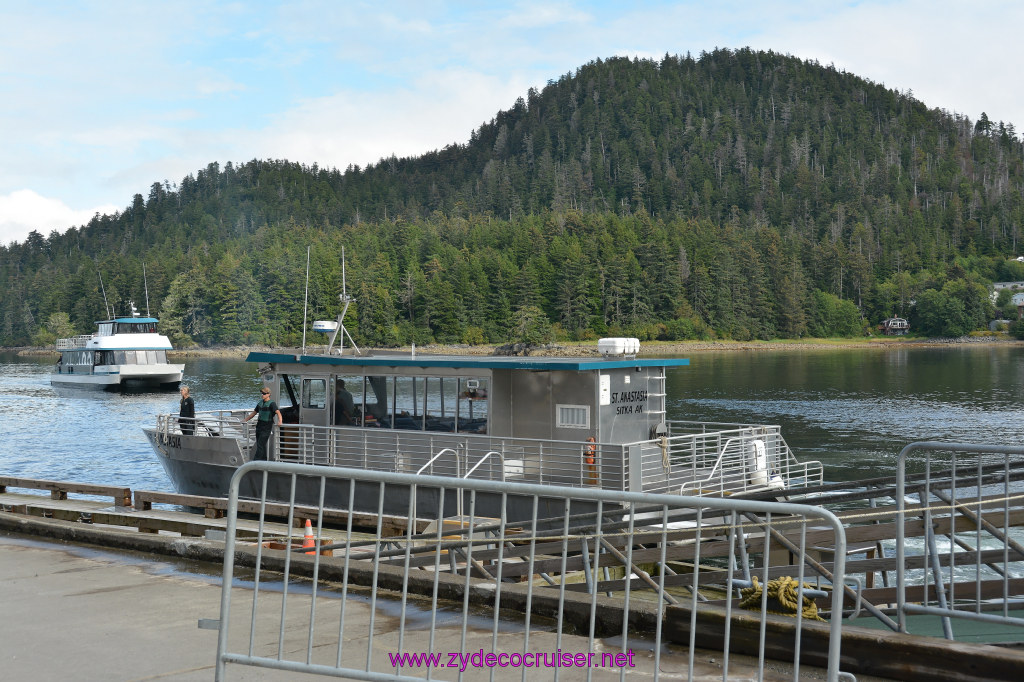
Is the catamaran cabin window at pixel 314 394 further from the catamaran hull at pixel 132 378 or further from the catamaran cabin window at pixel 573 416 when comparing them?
the catamaran hull at pixel 132 378

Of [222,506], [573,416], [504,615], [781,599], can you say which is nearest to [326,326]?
[573,416]

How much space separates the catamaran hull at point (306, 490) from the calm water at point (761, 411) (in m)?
8.28

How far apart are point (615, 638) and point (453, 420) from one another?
10.9 m

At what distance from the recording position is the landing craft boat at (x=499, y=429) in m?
16.0

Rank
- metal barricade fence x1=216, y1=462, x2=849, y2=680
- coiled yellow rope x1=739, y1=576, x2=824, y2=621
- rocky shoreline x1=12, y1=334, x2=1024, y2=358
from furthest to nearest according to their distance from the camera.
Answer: rocky shoreline x1=12, y1=334, x2=1024, y2=358 < coiled yellow rope x1=739, y1=576, x2=824, y2=621 < metal barricade fence x1=216, y1=462, x2=849, y2=680

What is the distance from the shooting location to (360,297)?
157 m

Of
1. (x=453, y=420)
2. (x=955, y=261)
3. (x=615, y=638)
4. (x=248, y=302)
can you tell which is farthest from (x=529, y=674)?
(x=955, y=261)

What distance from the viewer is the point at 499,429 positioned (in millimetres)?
16984

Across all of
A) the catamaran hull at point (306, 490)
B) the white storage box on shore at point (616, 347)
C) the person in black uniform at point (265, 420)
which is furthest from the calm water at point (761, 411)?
the white storage box on shore at point (616, 347)

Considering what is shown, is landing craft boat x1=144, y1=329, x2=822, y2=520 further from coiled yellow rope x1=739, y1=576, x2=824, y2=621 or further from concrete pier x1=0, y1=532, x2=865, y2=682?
coiled yellow rope x1=739, y1=576, x2=824, y2=621

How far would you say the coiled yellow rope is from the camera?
6.53m

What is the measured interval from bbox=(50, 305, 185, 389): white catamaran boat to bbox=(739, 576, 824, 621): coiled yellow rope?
67400 millimetres

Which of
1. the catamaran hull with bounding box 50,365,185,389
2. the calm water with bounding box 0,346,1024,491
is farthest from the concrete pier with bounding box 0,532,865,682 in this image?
the catamaran hull with bounding box 50,365,185,389

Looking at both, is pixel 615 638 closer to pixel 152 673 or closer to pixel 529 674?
pixel 529 674
